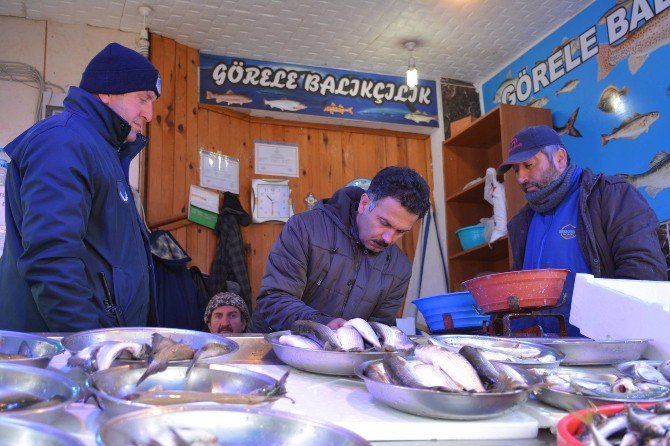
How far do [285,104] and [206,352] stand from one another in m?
4.68

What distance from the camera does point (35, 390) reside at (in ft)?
3.80

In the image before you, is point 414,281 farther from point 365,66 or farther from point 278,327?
point 278,327

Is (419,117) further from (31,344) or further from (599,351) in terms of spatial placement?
(31,344)

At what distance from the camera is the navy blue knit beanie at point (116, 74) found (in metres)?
2.70

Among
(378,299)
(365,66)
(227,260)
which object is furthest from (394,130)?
(378,299)

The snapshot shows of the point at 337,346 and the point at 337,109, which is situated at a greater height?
the point at 337,109

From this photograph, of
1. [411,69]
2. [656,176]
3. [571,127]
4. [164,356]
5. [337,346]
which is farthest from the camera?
[411,69]

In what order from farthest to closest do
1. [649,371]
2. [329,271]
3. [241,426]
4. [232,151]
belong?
[232,151] < [329,271] < [649,371] < [241,426]

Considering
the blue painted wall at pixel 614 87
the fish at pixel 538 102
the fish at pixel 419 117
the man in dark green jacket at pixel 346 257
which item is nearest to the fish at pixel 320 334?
the man in dark green jacket at pixel 346 257

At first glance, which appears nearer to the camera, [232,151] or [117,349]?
[117,349]

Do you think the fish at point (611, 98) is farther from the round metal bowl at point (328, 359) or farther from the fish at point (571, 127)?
the round metal bowl at point (328, 359)

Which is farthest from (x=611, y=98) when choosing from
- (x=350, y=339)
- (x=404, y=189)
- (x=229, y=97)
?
(x=350, y=339)

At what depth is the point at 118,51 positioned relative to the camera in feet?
9.05

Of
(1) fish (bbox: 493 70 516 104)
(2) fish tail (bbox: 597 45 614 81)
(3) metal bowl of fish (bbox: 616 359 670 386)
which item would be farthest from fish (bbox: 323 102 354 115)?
(3) metal bowl of fish (bbox: 616 359 670 386)
